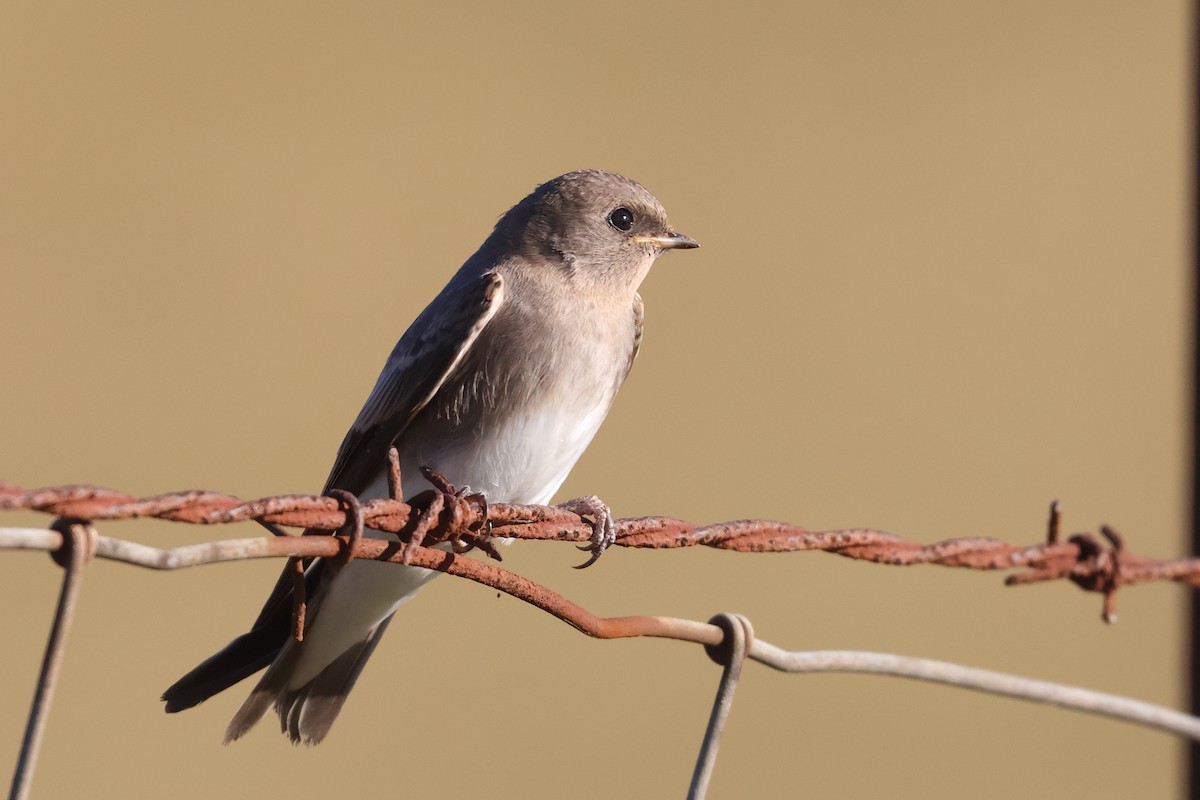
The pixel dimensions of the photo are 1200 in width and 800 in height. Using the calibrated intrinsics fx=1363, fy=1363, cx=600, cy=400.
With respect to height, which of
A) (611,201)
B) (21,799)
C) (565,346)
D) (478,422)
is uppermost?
(611,201)

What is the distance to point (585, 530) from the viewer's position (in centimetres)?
194

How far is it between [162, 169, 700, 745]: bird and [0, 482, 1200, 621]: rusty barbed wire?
1.89 ft

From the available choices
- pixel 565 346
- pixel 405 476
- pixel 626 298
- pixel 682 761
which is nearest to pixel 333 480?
pixel 405 476

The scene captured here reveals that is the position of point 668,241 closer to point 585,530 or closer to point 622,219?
point 622,219

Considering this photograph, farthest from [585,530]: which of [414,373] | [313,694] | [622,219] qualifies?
[622,219]

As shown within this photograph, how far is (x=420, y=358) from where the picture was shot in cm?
304

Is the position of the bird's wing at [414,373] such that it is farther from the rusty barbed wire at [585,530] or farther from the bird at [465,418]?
the rusty barbed wire at [585,530]

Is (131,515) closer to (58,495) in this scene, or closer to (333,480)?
(58,495)

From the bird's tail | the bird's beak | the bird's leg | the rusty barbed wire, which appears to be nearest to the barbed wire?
the rusty barbed wire

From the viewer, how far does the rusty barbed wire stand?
1.42 m

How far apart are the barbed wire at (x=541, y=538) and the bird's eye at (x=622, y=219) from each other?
1.64 m

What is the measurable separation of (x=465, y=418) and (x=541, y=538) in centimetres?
115

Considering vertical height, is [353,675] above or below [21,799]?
above

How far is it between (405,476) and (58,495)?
1.77 metres
